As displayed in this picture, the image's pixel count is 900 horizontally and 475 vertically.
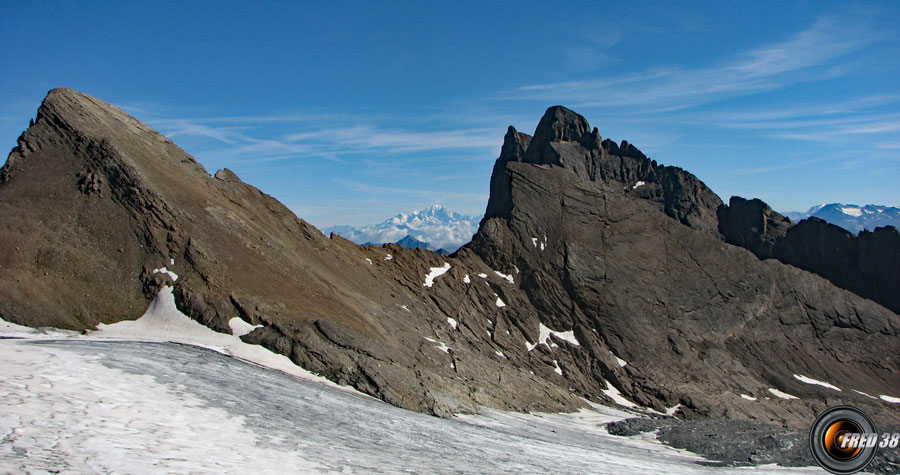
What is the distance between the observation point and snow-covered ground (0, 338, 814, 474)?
18.6 metres

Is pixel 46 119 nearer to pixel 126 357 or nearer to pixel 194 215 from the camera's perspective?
pixel 194 215

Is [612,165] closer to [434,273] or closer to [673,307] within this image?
[673,307]

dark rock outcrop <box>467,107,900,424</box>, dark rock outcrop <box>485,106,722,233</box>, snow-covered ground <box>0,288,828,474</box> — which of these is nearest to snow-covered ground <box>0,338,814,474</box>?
snow-covered ground <box>0,288,828,474</box>

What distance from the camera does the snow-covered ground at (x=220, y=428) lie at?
18.6 metres

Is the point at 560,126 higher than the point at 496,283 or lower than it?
higher

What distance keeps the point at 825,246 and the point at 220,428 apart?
11428cm

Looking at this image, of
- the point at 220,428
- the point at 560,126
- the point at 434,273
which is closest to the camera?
the point at 220,428

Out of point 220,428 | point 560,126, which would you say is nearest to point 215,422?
point 220,428

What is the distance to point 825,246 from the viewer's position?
105m

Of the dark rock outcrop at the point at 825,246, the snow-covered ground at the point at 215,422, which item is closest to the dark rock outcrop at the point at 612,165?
the dark rock outcrop at the point at 825,246

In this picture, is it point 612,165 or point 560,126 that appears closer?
point 560,126

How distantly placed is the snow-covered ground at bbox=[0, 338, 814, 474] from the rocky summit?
261 inches

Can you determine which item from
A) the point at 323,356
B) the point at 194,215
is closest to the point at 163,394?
the point at 323,356

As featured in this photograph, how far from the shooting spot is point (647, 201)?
110875 millimetres
